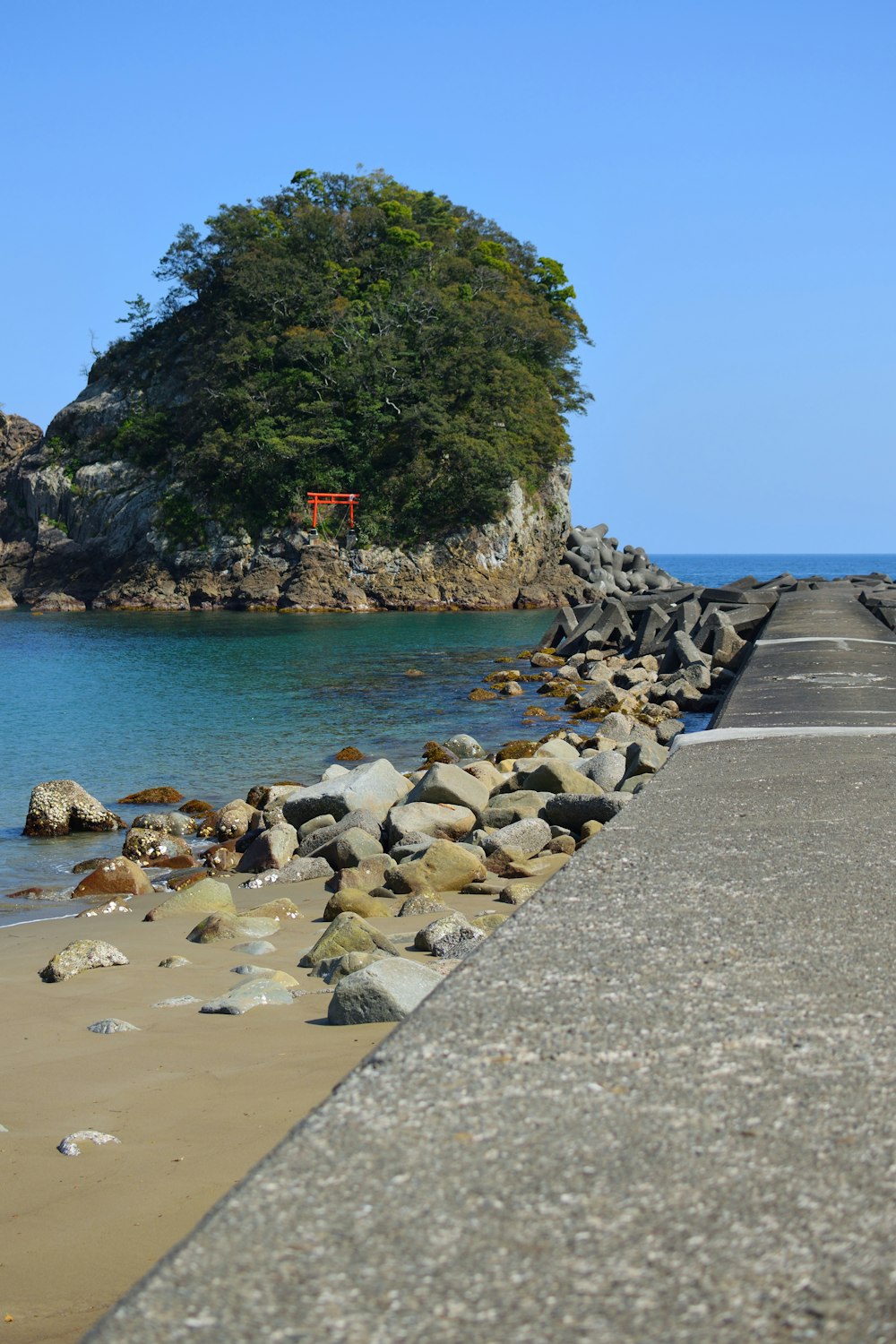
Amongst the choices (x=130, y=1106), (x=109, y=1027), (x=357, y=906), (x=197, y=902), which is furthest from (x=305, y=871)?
(x=130, y=1106)

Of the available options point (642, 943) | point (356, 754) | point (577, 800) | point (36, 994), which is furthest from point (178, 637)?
point (642, 943)

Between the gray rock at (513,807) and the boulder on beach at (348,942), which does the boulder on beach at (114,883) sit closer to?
the gray rock at (513,807)

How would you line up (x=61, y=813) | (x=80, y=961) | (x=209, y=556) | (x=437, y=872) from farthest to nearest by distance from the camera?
(x=209, y=556) < (x=61, y=813) < (x=437, y=872) < (x=80, y=961)

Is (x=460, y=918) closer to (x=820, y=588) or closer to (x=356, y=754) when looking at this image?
(x=356, y=754)

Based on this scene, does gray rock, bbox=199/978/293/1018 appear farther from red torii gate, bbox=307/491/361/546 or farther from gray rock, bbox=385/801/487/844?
red torii gate, bbox=307/491/361/546

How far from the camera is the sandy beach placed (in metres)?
2.84

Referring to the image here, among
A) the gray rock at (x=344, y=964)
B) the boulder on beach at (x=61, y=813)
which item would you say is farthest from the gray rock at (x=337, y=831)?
the gray rock at (x=344, y=964)

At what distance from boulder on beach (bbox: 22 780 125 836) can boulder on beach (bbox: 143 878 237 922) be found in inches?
134

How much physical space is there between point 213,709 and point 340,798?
9102 mm

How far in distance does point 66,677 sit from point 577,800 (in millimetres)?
17056

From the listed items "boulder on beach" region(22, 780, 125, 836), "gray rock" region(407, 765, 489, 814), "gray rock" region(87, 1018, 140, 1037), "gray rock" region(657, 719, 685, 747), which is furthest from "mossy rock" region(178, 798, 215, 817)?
"gray rock" region(87, 1018, 140, 1037)

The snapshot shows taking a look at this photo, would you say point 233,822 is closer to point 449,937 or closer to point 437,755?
point 437,755

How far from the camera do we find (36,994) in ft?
17.3

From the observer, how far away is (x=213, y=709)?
18078mm
